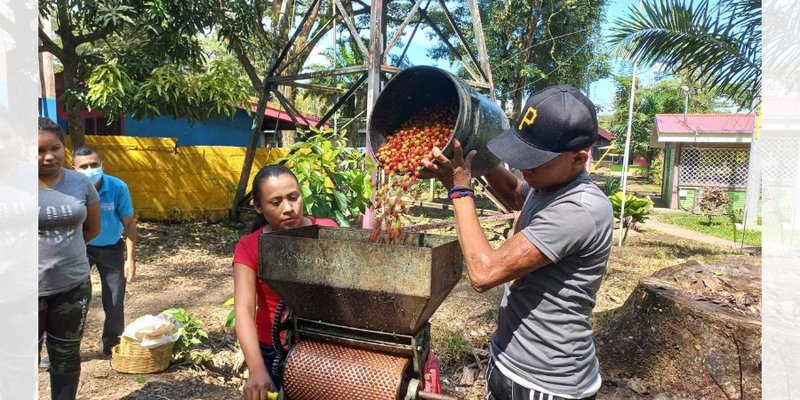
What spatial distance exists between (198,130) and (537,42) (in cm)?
1060

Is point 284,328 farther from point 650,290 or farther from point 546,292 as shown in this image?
point 650,290

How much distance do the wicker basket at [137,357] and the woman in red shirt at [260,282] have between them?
7.06ft

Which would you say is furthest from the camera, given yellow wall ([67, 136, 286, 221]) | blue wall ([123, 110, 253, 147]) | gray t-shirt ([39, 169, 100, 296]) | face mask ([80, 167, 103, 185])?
blue wall ([123, 110, 253, 147])

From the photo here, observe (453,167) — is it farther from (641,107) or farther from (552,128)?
(641,107)

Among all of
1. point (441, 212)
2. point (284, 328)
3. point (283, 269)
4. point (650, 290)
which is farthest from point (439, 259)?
point (441, 212)

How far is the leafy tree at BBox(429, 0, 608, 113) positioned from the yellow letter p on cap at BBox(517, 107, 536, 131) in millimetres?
14697

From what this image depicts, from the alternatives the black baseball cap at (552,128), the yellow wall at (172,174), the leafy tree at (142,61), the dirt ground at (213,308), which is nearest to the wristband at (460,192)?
the black baseball cap at (552,128)

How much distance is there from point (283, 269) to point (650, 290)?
327 centimetres

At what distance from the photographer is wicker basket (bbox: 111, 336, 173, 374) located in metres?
3.77

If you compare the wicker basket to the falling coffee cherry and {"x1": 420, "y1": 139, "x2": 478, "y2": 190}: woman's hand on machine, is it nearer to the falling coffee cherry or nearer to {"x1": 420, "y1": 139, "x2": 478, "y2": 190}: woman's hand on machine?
the falling coffee cherry

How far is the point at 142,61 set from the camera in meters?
6.32

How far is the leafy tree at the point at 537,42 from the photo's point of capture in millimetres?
16234

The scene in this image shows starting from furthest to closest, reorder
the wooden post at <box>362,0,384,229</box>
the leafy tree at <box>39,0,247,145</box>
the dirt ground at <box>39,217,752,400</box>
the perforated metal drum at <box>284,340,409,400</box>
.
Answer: the wooden post at <box>362,0,384,229</box> < the leafy tree at <box>39,0,247,145</box> < the dirt ground at <box>39,217,752,400</box> < the perforated metal drum at <box>284,340,409,400</box>

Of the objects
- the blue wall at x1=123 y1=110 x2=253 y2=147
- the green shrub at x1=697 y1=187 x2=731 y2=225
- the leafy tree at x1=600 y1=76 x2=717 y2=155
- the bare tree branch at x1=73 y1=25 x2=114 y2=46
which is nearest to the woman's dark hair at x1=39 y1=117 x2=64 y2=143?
the bare tree branch at x1=73 y1=25 x2=114 y2=46
